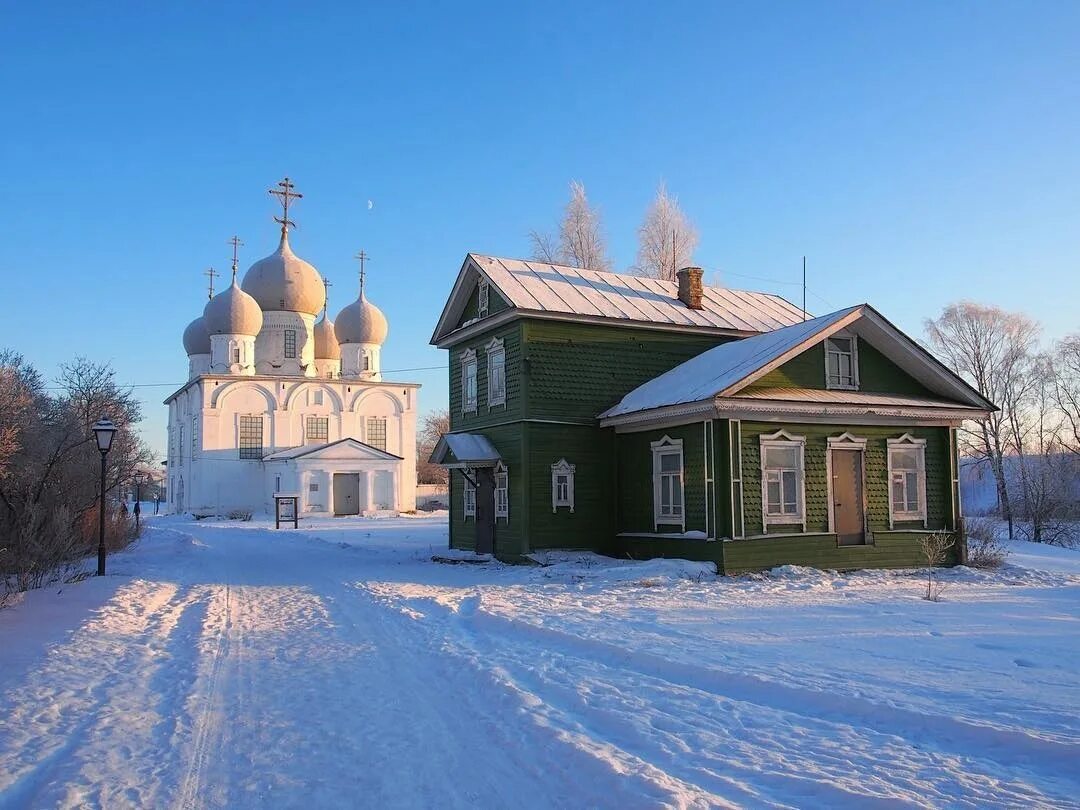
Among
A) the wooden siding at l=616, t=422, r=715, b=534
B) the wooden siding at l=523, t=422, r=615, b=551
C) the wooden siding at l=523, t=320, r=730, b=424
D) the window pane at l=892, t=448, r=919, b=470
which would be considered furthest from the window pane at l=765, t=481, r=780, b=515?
the wooden siding at l=523, t=320, r=730, b=424

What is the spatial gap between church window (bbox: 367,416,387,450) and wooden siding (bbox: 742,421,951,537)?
4274 cm

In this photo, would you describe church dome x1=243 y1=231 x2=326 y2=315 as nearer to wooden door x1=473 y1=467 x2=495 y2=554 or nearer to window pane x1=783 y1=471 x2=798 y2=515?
wooden door x1=473 y1=467 x2=495 y2=554

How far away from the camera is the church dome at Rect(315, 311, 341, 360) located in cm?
6372

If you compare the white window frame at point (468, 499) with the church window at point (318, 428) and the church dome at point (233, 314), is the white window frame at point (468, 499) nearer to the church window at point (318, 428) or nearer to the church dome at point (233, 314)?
the church window at point (318, 428)

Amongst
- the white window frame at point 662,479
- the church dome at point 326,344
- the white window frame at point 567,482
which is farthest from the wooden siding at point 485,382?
the church dome at point 326,344

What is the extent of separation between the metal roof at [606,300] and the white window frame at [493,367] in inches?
57.4

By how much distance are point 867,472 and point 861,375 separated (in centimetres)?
217

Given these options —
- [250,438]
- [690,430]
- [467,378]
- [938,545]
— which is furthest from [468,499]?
[250,438]

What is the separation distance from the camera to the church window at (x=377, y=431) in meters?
59.9

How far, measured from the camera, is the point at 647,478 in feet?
69.5

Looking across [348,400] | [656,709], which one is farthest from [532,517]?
[348,400]

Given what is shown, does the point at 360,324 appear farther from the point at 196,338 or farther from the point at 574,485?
the point at 574,485

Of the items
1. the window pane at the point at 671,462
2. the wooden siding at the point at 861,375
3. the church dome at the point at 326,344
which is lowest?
the window pane at the point at 671,462

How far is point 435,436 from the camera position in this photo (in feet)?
349
